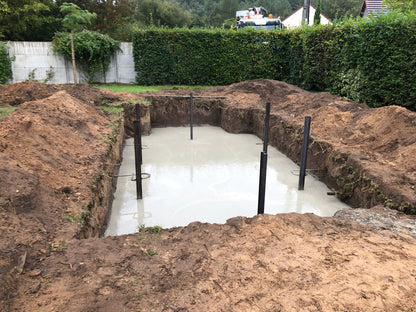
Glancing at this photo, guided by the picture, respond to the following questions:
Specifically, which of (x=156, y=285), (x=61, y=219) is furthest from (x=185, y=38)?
(x=156, y=285)

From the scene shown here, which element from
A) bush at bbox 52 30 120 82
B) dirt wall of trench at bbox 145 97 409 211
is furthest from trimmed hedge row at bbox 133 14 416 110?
dirt wall of trench at bbox 145 97 409 211

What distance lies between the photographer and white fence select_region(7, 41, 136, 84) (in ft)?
48.9

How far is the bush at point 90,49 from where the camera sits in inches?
570

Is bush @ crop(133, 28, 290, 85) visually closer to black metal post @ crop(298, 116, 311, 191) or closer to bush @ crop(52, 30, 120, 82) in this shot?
bush @ crop(52, 30, 120, 82)

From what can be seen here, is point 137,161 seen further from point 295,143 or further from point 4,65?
point 4,65

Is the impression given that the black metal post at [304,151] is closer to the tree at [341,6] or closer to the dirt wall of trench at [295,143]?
the dirt wall of trench at [295,143]

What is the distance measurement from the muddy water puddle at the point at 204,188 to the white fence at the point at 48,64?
795 cm

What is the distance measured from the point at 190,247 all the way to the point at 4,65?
15471 mm

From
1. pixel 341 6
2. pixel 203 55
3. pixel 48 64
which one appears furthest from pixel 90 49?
pixel 341 6

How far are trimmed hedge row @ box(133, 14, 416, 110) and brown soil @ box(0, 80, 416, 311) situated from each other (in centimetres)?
274

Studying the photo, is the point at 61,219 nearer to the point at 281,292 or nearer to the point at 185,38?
the point at 281,292

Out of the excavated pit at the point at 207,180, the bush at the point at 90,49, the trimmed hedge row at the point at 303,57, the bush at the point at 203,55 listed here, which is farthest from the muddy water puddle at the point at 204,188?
the bush at the point at 90,49

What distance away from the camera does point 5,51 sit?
14.4 m

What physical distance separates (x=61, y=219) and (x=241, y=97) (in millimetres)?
9731
